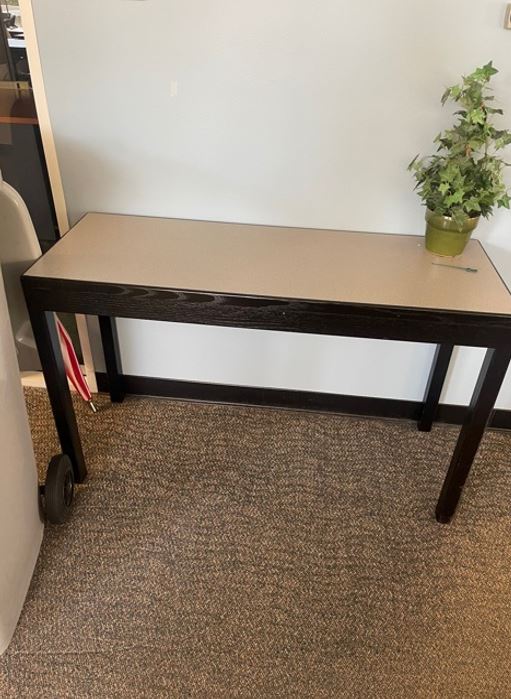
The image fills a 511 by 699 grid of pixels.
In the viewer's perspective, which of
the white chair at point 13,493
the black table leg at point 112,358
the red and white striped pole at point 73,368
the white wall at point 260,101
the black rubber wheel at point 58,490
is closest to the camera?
the white chair at point 13,493

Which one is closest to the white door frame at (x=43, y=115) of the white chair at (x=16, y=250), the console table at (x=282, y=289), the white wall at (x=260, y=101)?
the white wall at (x=260, y=101)

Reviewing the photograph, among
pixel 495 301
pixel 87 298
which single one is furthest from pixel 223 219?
pixel 495 301

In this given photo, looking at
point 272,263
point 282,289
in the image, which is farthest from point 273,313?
point 272,263

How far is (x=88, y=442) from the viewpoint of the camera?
73.2 inches

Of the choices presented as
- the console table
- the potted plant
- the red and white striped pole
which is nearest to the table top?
the console table

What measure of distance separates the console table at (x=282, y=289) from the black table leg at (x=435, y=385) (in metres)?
0.37

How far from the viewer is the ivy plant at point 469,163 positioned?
51.8 inches

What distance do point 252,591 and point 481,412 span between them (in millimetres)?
733

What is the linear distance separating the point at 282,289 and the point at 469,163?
1.77ft

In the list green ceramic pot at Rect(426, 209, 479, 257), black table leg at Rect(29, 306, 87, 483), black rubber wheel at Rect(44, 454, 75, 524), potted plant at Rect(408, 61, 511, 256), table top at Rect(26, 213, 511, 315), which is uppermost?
potted plant at Rect(408, 61, 511, 256)

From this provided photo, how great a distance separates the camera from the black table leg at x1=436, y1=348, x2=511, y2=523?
133 centimetres

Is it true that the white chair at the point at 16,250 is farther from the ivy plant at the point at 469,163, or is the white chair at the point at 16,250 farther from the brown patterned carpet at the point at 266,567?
the ivy plant at the point at 469,163

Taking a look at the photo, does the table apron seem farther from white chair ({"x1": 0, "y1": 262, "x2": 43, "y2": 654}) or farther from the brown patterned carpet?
the brown patterned carpet

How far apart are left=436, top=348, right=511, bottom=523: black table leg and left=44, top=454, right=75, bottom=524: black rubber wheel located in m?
1.05
